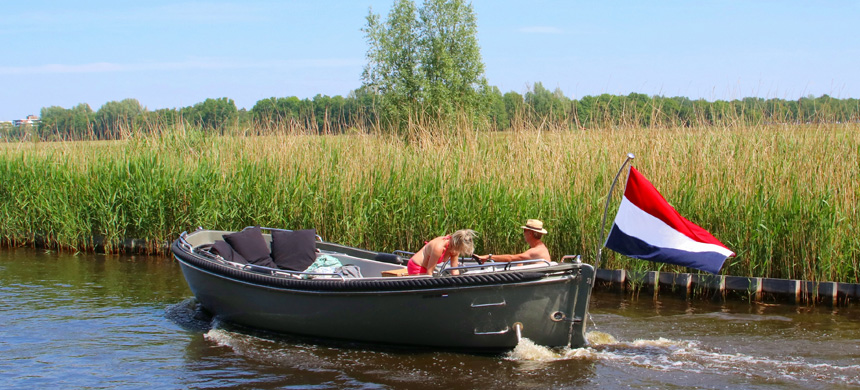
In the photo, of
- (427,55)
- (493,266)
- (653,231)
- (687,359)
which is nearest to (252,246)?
(493,266)

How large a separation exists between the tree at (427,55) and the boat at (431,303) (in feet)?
75.0

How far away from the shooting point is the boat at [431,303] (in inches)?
248

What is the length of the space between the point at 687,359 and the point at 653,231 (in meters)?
1.24

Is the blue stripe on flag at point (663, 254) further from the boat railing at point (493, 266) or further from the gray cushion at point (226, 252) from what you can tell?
the gray cushion at point (226, 252)

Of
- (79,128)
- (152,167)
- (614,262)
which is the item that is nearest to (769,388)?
(614,262)

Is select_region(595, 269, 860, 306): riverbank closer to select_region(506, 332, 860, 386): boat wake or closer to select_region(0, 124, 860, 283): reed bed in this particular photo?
select_region(0, 124, 860, 283): reed bed

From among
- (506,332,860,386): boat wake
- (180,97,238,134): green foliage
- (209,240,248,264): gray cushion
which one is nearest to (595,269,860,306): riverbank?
(506,332,860,386): boat wake

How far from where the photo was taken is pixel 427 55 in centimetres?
3055

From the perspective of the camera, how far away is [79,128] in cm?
1611

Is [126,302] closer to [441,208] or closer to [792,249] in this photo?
[441,208]

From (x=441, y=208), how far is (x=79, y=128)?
32.2 feet

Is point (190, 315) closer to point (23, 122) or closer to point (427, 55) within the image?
point (23, 122)

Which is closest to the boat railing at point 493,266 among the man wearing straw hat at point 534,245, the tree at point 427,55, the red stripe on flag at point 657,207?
the man wearing straw hat at point 534,245

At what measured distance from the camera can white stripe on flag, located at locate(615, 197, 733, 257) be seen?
19.8 ft
